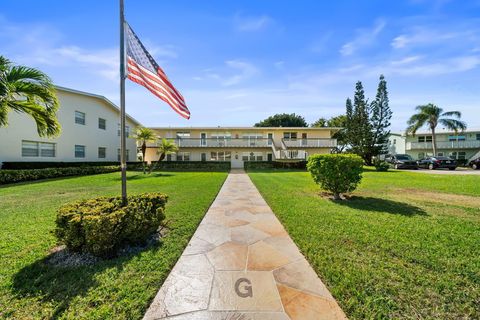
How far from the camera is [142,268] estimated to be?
2945 mm

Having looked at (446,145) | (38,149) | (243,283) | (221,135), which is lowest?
(243,283)

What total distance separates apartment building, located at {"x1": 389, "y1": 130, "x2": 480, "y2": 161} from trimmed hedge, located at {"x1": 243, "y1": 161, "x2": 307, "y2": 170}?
2257 centimetres

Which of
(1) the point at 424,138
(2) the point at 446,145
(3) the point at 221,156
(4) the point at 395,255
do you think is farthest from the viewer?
(1) the point at 424,138

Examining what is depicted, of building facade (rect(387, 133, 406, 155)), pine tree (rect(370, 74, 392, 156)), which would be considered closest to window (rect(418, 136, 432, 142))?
building facade (rect(387, 133, 406, 155))

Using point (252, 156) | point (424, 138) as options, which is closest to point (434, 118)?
point (424, 138)

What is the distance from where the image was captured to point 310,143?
A: 26.0m

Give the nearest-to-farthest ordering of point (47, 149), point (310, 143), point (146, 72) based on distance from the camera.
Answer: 1. point (146, 72)
2. point (47, 149)
3. point (310, 143)

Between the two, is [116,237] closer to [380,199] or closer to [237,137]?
[380,199]

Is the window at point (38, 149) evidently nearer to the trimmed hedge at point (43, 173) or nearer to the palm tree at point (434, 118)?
the trimmed hedge at point (43, 173)

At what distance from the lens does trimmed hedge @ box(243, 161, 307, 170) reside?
951 inches

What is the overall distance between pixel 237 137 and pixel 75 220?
25051 millimetres

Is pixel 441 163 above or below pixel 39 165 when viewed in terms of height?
below

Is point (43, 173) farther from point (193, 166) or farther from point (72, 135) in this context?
point (193, 166)

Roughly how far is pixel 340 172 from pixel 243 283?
19.2 ft
